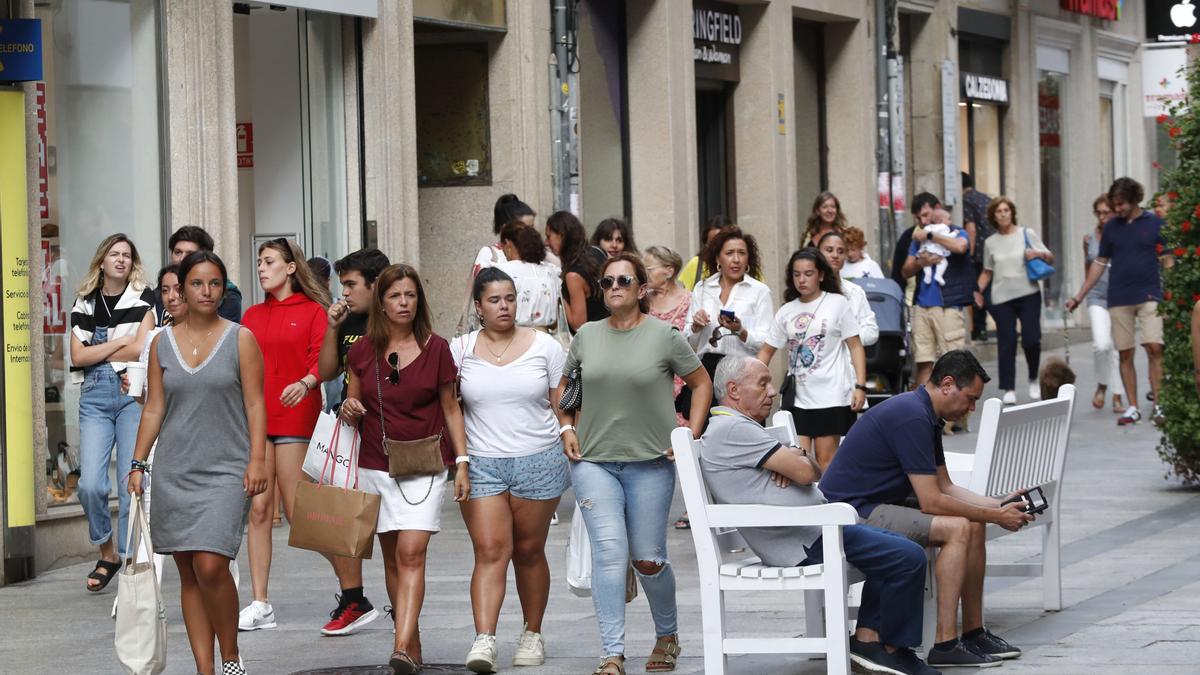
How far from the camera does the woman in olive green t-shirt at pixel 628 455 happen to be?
8094 mm

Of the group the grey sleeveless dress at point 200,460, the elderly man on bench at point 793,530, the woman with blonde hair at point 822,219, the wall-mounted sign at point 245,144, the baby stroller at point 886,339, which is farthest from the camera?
the woman with blonde hair at point 822,219

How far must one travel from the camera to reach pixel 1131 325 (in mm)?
17266

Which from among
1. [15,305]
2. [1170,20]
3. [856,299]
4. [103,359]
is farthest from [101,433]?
[1170,20]

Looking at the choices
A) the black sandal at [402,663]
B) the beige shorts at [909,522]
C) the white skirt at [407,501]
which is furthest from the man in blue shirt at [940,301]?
the black sandal at [402,663]

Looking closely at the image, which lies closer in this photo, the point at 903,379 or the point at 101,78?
the point at 101,78

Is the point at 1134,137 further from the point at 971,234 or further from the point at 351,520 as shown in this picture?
the point at 351,520

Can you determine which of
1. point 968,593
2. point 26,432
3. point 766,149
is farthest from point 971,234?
point 968,593

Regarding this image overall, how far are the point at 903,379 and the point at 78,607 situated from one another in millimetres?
7246

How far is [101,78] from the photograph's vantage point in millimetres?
12789

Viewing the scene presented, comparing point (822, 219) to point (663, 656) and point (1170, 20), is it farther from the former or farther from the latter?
point (1170, 20)

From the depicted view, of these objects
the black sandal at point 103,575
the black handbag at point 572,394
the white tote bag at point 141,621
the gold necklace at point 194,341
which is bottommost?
the black sandal at point 103,575

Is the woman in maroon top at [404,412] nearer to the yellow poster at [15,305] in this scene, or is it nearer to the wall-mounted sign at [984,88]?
the yellow poster at [15,305]

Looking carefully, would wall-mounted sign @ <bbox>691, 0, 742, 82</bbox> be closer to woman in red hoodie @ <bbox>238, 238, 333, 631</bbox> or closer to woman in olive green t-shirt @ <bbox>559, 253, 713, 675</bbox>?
woman in red hoodie @ <bbox>238, 238, 333, 631</bbox>

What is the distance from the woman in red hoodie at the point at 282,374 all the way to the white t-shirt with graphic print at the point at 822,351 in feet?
9.97
